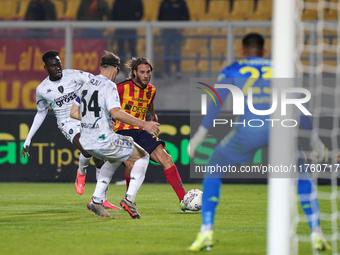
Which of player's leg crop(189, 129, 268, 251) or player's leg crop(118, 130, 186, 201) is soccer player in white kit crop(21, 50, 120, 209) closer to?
player's leg crop(118, 130, 186, 201)

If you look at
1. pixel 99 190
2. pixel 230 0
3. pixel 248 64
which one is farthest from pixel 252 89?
pixel 230 0

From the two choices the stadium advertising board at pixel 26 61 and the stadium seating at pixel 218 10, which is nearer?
the stadium advertising board at pixel 26 61

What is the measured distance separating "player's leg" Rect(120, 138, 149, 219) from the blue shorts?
1.81 ft

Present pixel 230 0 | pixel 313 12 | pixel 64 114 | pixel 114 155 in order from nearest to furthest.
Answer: pixel 114 155 < pixel 64 114 < pixel 313 12 < pixel 230 0

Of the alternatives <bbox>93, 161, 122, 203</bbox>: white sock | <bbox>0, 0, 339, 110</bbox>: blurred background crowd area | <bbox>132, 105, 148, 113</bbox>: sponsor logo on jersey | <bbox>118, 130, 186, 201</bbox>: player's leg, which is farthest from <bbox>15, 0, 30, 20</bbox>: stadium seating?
<bbox>93, 161, 122, 203</bbox>: white sock

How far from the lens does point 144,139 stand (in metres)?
7.27

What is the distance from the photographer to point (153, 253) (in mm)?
4520

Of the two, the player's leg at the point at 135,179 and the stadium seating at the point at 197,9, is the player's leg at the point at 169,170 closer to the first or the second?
the player's leg at the point at 135,179

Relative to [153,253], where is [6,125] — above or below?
above

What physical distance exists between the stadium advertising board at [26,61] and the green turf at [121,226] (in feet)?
9.82

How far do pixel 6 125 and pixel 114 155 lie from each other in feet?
18.3

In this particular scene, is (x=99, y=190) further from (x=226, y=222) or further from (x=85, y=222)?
(x=226, y=222)

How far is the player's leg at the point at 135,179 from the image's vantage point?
21.1 feet

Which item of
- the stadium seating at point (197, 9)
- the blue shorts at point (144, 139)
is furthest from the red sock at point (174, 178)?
the stadium seating at point (197, 9)
